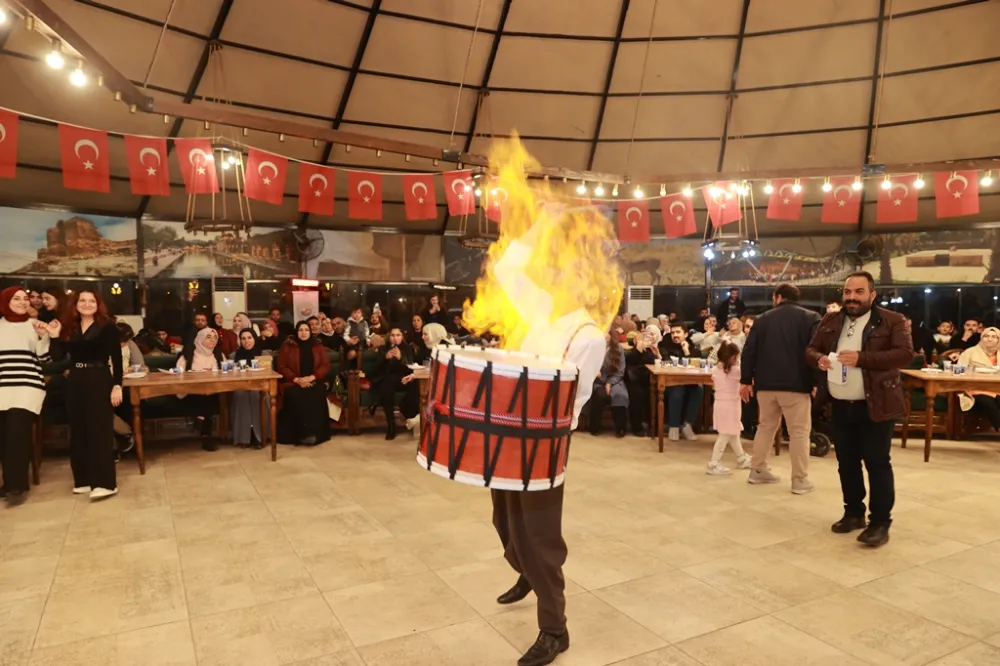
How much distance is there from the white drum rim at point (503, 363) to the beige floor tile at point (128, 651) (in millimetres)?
1668

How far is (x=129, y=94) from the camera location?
240 inches

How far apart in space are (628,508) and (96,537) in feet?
11.8

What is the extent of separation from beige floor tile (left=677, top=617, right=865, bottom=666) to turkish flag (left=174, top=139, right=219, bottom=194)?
23.4ft

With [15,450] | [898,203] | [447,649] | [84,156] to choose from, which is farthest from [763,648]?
[898,203]

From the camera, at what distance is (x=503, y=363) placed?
7.81ft

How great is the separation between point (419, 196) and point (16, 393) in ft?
18.2

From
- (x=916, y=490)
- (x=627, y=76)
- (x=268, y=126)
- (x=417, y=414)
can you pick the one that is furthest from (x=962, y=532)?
(x=627, y=76)

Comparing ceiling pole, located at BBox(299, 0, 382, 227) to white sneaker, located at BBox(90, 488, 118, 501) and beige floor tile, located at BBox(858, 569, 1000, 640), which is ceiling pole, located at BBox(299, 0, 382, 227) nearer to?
white sneaker, located at BBox(90, 488, 118, 501)

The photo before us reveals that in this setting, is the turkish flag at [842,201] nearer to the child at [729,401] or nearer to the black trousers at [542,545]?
the child at [729,401]

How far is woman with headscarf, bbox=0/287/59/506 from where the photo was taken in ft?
15.7

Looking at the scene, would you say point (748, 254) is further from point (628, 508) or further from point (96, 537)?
point (96, 537)

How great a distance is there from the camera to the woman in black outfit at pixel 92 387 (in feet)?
16.0

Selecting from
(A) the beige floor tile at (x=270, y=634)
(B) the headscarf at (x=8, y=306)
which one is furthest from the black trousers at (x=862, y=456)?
(B) the headscarf at (x=8, y=306)

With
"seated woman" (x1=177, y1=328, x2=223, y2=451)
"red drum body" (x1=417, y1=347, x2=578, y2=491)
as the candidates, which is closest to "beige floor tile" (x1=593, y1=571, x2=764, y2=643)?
"red drum body" (x1=417, y1=347, x2=578, y2=491)
